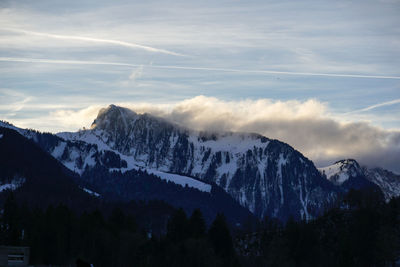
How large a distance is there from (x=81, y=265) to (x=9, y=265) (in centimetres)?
9441

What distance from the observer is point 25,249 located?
165000 millimetres

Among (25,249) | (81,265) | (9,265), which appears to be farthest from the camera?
(25,249)

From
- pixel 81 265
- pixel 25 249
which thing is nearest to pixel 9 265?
pixel 25 249

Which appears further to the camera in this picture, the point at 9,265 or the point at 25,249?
the point at 25,249

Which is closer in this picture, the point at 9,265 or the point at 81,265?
the point at 81,265

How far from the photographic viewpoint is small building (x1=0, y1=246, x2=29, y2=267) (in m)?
155

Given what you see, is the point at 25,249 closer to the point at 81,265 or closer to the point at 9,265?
the point at 9,265

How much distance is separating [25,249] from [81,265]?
10490cm

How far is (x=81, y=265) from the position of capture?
6494cm

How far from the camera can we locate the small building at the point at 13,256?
6094 inches

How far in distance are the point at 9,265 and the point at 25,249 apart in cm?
1161

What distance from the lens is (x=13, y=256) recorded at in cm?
16225

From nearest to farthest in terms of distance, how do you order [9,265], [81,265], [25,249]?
[81,265]
[9,265]
[25,249]
